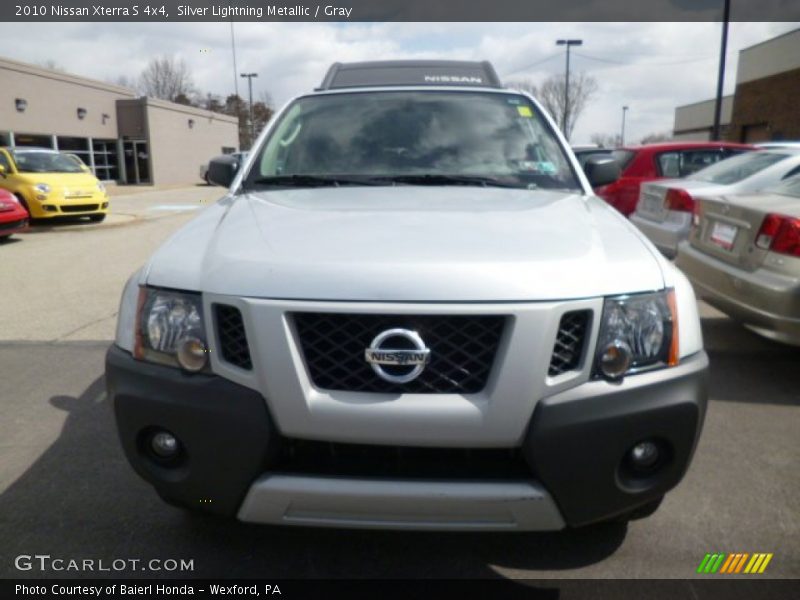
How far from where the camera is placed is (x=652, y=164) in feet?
27.7

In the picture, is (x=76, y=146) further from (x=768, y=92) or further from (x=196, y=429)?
(x=196, y=429)

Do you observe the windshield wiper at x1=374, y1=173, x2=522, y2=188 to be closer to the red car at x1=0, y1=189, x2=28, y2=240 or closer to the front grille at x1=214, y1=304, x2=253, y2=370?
the front grille at x1=214, y1=304, x2=253, y2=370

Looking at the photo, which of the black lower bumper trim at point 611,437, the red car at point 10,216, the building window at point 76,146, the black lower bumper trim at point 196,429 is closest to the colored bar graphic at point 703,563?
the black lower bumper trim at point 611,437

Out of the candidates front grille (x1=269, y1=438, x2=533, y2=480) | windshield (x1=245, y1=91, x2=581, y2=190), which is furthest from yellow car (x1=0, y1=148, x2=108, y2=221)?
front grille (x1=269, y1=438, x2=533, y2=480)

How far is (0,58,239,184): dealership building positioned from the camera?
25391 millimetres

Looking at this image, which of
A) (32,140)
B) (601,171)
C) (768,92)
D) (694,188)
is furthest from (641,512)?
(768,92)

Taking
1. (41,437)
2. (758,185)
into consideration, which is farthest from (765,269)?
(41,437)

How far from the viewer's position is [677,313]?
6.51ft

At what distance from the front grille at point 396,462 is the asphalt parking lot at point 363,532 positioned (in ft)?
2.01

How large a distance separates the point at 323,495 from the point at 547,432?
66 cm

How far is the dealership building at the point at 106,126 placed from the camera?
25.4 m

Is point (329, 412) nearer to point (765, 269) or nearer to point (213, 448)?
point (213, 448)

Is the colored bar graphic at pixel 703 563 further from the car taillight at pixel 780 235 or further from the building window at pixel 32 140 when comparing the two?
the building window at pixel 32 140

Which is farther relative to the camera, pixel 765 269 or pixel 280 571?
pixel 765 269
